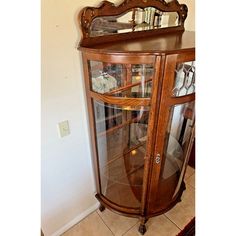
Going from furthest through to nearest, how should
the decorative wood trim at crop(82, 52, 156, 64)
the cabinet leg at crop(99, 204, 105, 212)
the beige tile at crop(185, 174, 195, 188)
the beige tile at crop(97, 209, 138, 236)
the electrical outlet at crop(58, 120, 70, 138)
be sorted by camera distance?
the beige tile at crop(185, 174, 195, 188) < the cabinet leg at crop(99, 204, 105, 212) < the beige tile at crop(97, 209, 138, 236) < the electrical outlet at crop(58, 120, 70, 138) < the decorative wood trim at crop(82, 52, 156, 64)

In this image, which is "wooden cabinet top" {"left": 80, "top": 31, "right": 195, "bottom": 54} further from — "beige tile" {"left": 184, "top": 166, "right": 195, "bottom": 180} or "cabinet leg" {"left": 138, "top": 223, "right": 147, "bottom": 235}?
"beige tile" {"left": 184, "top": 166, "right": 195, "bottom": 180}

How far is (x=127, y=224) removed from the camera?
1.58 m

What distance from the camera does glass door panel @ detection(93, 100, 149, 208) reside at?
1226 mm

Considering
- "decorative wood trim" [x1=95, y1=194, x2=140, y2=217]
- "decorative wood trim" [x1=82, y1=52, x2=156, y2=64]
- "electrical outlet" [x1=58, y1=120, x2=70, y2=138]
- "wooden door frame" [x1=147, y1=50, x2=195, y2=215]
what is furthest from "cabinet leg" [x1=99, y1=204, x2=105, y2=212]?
"decorative wood trim" [x1=82, y1=52, x2=156, y2=64]

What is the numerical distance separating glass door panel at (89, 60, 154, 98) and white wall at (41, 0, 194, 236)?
0.13 meters

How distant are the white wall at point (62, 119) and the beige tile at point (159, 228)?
38 cm

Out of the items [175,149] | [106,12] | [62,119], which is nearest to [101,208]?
[175,149]

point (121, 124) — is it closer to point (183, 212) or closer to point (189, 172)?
point (183, 212)

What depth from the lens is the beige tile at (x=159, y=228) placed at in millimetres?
1515

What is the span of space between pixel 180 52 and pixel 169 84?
0.49ft
